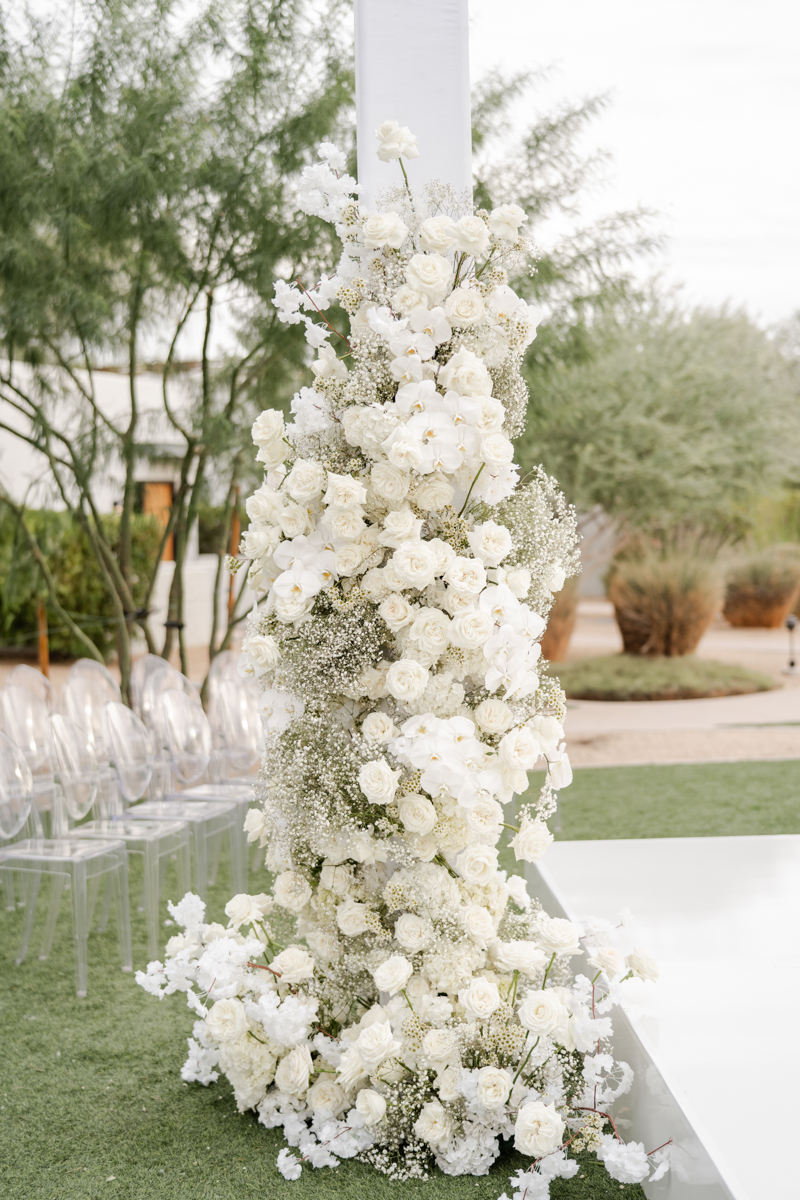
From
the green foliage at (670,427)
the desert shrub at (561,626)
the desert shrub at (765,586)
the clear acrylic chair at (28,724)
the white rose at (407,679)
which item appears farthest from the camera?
the desert shrub at (765,586)

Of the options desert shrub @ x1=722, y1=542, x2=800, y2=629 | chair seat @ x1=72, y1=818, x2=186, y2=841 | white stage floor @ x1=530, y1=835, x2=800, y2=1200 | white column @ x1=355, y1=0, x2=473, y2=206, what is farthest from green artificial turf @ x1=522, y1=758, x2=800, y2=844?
desert shrub @ x1=722, y1=542, x2=800, y2=629

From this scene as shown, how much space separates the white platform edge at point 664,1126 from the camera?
6.00 feet

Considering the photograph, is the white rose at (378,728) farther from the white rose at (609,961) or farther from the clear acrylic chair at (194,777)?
the clear acrylic chair at (194,777)

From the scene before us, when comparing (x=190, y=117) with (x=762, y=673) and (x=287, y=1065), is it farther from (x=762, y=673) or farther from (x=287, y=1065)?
(x=762, y=673)

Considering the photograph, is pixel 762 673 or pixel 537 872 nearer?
pixel 537 872

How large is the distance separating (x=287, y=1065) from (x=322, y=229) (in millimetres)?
4500

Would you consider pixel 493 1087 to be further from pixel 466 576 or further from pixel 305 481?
pixel 305 481

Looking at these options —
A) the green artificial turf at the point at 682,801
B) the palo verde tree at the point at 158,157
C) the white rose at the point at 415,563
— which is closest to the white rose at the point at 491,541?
the white rose at the point at 415,563

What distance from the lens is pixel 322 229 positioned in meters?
5.82

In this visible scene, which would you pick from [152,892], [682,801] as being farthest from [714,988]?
[682,801]

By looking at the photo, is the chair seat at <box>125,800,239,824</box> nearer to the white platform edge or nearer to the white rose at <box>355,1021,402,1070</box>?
the white rose at <box>355,1021,402,1070</box>

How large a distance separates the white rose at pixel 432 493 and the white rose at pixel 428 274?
41 cm

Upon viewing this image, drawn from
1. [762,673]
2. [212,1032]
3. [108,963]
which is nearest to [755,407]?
[762,673]

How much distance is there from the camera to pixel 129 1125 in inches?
104
